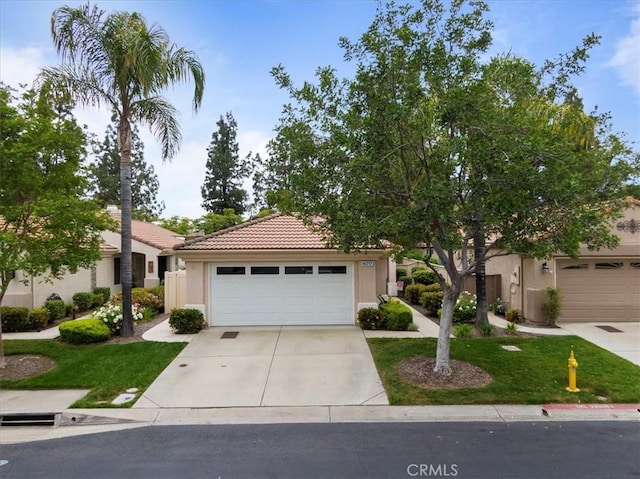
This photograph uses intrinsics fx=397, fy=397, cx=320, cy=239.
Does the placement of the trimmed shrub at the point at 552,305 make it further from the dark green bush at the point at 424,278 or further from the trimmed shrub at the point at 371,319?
the dark green bush at the point at 424,278

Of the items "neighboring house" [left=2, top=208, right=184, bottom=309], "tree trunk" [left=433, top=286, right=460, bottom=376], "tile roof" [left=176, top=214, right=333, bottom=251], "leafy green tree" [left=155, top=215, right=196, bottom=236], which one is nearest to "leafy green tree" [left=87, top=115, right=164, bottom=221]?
"leafy green tree" [left=155, top=215, right=196, bottom=236]

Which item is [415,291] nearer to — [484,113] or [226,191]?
[484,113]

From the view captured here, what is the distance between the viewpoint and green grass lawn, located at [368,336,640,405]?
708 cm

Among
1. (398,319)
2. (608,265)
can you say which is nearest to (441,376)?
(398,319)

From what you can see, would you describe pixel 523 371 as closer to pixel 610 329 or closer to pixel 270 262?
pixel 610 329

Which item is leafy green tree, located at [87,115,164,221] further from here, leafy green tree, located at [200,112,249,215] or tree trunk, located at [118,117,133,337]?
tree trunk, located at [118,117,133,337]

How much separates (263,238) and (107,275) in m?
9.68

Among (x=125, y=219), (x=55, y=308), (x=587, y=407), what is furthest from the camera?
(x=55, y=308)

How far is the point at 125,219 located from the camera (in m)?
11.7

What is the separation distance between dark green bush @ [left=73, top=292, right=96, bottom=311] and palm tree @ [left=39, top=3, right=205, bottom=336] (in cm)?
514

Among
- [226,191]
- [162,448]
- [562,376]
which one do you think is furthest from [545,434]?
[226,191]

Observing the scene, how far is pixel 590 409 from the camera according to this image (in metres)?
6.68

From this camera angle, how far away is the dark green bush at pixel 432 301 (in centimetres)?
1457

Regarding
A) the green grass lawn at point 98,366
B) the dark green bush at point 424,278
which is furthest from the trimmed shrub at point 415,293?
the green grass lawn at point 98,366
